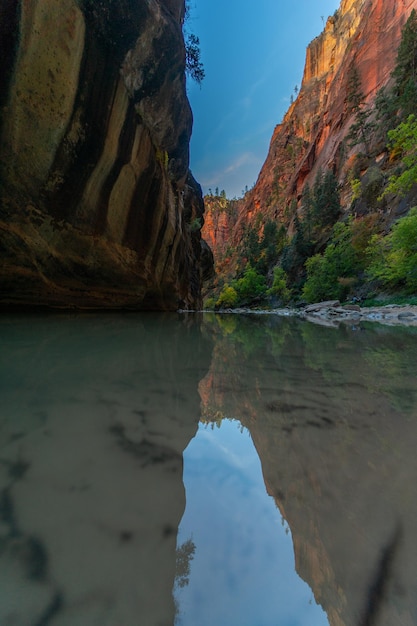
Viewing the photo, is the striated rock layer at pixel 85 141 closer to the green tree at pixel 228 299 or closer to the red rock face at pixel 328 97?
the green tree at pixel 228 299

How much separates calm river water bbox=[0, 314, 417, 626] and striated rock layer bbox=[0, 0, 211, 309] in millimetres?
5450

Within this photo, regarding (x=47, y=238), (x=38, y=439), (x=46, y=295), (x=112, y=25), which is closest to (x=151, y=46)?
(x=112, y=25)

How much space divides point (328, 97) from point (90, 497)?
5549 cm

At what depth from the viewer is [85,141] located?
576cm

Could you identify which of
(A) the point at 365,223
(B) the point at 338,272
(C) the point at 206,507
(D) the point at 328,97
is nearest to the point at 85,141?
(C) the point at 206,507

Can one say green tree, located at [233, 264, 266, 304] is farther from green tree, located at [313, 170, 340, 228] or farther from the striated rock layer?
the striated rock layer

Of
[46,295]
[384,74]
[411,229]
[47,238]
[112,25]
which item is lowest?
[46,295]

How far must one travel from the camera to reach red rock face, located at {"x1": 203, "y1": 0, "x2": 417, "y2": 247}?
93.7 ft

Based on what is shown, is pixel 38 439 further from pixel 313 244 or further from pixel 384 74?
pixel 384 74

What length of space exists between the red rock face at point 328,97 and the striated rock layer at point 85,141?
28.0 meters

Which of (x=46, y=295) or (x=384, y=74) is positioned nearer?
(x=46, y=295)

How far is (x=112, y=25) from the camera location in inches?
206

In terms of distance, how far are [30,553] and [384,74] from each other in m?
39.7

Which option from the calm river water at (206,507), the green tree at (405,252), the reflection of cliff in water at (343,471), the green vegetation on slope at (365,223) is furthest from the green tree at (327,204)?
the calm river water at (206,507)
